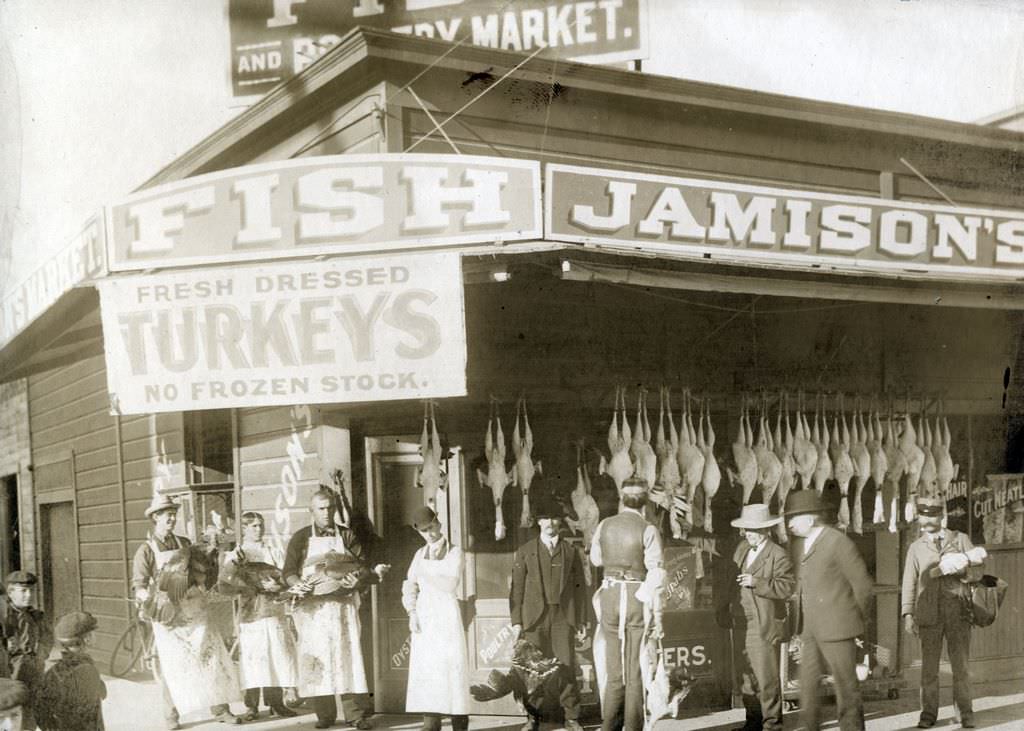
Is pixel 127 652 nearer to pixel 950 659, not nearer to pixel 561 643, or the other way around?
pixel 561 643

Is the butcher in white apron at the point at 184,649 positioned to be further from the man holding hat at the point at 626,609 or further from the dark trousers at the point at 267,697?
the man holding hat at the point at 626,609

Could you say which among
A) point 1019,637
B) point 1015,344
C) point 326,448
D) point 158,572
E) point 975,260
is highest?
point 975,260

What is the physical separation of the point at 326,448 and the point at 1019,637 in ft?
21.9

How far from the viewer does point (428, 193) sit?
659cm

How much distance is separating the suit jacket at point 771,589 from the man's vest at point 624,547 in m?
0.87

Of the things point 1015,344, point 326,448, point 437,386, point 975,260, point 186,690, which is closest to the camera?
point 437,386

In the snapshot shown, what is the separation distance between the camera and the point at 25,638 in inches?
252

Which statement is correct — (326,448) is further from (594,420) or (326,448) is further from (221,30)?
(221,30)

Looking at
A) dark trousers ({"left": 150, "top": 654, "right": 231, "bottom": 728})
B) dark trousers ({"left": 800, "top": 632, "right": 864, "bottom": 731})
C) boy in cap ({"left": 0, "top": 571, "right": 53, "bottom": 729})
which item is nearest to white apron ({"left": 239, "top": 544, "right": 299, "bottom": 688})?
dark trousers ({"left": 150, "top": 654, "right": 231, "bottom": 728})

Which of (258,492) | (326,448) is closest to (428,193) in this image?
(326,448)

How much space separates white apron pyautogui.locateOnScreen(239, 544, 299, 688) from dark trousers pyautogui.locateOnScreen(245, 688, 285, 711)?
346mm

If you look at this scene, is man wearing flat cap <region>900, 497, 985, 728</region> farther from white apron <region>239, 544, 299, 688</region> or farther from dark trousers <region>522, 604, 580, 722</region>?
white apron <region>239, 544, 299, 688</region>

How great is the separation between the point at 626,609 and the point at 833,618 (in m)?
1.38

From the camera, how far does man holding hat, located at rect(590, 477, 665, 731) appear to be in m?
6.49
